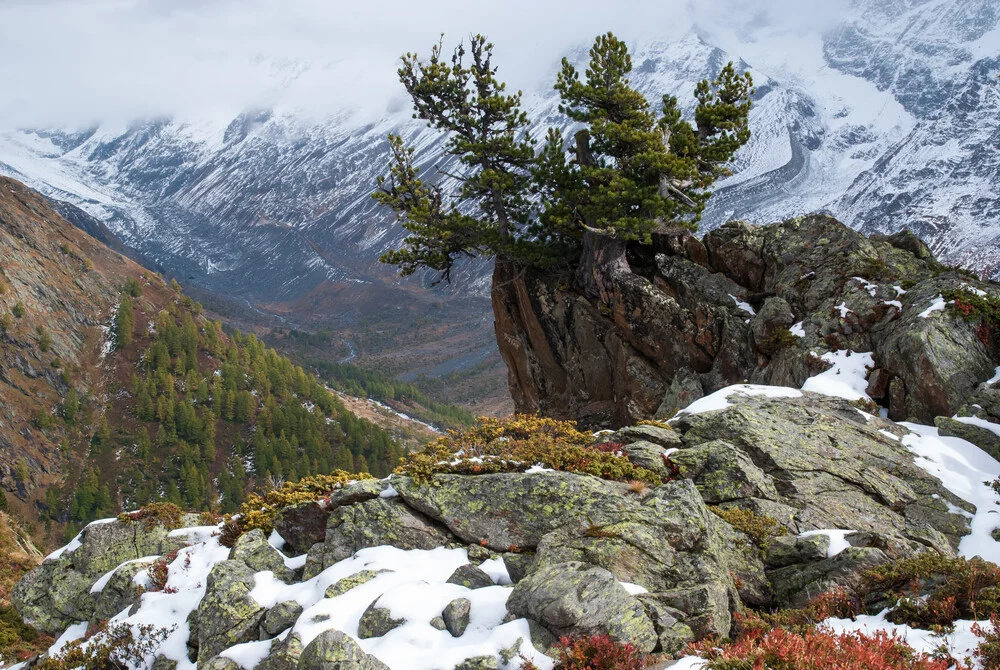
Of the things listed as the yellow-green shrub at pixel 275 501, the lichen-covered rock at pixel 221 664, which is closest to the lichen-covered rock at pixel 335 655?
the lichen-covered rock at pixel 221 664

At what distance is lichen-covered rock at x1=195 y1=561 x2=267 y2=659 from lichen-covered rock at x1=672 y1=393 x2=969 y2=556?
30.5ft

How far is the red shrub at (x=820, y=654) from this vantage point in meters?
8.09

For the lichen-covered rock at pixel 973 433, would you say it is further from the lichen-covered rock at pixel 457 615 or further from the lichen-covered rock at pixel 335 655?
the lichen-covered rock at pixel 335 655

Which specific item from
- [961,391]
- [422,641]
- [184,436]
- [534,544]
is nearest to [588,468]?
[534,544]

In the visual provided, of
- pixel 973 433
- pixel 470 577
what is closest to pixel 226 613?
pixel 470 577

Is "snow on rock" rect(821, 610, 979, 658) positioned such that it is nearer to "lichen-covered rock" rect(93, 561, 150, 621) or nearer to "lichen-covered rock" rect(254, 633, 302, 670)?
"lichen-covered rock" rect(254, 633, 302, 670)

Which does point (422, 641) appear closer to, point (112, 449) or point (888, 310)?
point (888, 310)

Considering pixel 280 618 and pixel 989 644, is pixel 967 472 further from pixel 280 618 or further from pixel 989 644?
pixel 280 618

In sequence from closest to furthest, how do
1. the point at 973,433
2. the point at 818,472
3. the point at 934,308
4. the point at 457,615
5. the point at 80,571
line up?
1. the point at 457,615
2. the point at 818,472
3. the point at 80,571
4. the point at 973,433
5. the point at 934,308

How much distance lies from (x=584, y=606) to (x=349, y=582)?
4413mm

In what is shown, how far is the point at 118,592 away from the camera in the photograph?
15.6 m

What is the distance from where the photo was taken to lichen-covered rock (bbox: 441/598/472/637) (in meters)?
10.6

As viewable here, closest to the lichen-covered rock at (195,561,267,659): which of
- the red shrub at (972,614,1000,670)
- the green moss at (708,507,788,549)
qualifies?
the green moss at (708,507,788,549)

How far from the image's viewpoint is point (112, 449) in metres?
185
